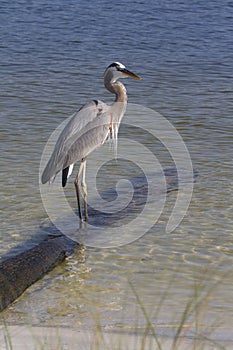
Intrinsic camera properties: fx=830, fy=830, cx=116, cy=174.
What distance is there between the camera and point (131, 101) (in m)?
10.7

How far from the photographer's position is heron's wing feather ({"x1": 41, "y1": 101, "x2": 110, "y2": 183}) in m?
6.72

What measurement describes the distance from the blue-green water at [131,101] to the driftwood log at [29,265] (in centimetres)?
7

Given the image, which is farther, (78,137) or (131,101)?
(131,101)

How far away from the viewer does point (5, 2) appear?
19.2 meters

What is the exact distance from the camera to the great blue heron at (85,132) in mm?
6734

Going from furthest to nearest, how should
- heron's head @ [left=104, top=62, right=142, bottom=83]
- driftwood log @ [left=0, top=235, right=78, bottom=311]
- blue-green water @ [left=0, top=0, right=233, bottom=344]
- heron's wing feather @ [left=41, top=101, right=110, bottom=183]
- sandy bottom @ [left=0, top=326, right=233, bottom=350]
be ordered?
heron's head @ [left=104, top=62, right=142, bottom=83] → heron's wing feather @ [left=41, top=101, right=110, bottom=183] → blue-green water @ [left=0, top=0, right=233, bottom=344] → driftwood log @ [left=0, top=235, right=78, bottom=311] → sandy bottom @ [left=0, top=326, right=233, bottom=350]

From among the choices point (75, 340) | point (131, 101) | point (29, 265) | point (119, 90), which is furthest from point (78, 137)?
point (131, 101)

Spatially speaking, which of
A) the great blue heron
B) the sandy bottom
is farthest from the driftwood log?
the great blue heron

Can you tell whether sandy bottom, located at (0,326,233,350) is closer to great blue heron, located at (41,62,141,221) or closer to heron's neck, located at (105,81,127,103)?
great blue heron, located at (41,62,141,221)

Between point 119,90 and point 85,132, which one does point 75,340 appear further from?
point 119,90

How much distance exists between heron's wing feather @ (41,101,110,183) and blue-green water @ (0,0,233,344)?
0.40 metres

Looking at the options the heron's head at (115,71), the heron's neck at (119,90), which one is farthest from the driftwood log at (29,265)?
the heron's head at (115,71)

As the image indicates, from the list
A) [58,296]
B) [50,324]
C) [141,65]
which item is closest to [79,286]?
[58,296]

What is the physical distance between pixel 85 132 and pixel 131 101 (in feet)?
12.7
